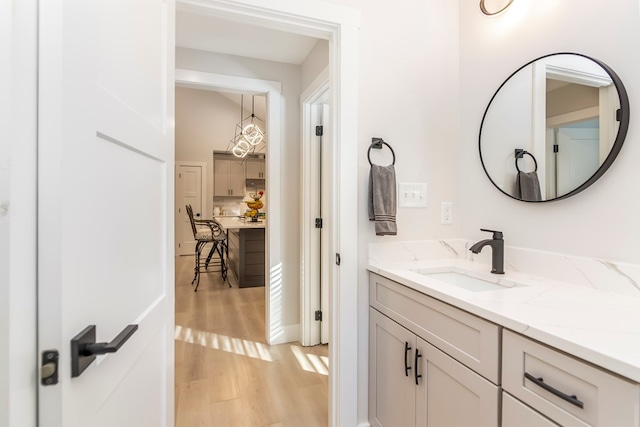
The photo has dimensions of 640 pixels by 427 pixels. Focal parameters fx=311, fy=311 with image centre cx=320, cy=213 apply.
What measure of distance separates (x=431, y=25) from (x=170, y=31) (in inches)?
54.0

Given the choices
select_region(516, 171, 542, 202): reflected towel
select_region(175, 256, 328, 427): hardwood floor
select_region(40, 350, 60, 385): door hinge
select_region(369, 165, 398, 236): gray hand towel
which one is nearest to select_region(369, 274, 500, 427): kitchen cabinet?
select_region(369, 165, 398, 236): gray hand towel

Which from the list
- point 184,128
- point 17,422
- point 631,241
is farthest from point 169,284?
point 184,128

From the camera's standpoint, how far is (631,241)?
1082 millimetres

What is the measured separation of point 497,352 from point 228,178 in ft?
25.3

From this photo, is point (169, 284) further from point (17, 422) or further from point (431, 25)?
point (431, 25)

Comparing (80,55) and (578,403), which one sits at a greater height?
(80,55)

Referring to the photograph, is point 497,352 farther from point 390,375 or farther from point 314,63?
point 314,63

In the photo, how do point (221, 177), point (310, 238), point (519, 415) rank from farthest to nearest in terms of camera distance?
point (221, 177) → point (310, 238) → point (519, 415)

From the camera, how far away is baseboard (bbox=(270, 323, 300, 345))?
2773 millimetres

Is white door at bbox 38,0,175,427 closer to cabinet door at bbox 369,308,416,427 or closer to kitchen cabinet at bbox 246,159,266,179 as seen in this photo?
cabinet door at bbox 369,308,416,427

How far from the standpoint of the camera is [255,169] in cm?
821

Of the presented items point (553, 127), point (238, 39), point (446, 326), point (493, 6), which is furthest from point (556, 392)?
point (238, 39)

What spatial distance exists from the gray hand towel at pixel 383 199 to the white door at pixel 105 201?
93 cm

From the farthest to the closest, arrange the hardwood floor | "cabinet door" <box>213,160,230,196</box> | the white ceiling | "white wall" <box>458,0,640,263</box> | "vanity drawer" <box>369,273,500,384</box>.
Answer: "cabinet door" <box>213,160,230,196</box>
the white ceiling
the hardwood floor
"white wall" <box>458,0,640,263</box>
"vanity drawer" <box>369,273,500,384</box>
